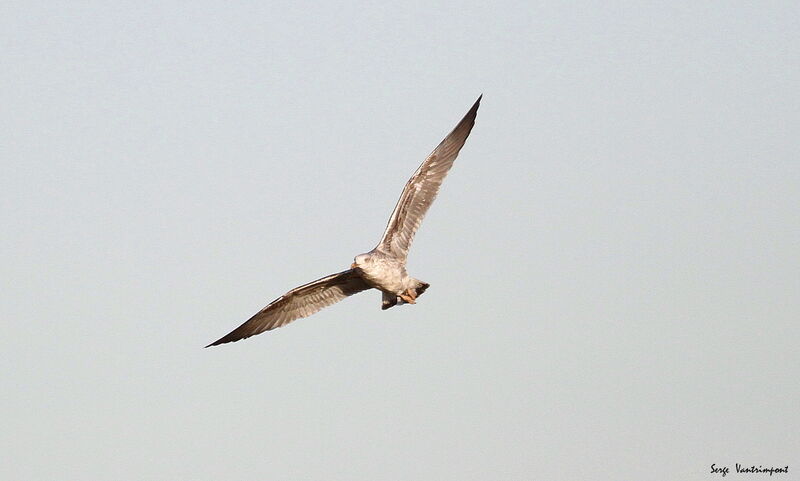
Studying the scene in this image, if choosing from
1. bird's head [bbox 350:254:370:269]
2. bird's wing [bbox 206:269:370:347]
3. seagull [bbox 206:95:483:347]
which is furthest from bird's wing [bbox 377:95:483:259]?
bird's wing [bbox 206:269:370:347]

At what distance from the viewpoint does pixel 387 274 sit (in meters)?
29.1

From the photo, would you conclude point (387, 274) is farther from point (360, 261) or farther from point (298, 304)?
point (298, 304)

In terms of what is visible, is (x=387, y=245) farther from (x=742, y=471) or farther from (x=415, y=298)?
(x=742, y=471)

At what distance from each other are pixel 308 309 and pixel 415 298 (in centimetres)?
281

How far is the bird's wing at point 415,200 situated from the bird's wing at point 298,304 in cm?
122

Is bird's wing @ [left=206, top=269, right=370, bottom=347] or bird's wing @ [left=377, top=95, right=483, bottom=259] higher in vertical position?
bird's wing @ [left=377, top=95, right=483, bottom=259]

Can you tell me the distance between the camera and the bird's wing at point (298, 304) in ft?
99.3

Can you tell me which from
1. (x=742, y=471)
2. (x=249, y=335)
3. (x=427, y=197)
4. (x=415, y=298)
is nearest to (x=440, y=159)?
(x=427, y=197)

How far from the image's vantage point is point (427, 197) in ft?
99.8

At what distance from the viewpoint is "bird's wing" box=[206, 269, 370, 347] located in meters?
30.3

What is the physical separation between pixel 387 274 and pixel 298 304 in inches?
110

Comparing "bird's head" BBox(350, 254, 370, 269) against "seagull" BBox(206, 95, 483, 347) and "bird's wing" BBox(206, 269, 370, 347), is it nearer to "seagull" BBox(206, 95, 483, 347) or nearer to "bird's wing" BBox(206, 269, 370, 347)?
"seagull" BBox(206, 95, 483, 347)

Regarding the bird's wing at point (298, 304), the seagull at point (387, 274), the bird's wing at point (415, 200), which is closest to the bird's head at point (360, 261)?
the seagull at point (387, 274)

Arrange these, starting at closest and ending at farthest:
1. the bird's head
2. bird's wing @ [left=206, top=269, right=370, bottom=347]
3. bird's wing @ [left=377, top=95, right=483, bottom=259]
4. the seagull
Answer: the bird's head, the seagull, bird's wing @ [left=377, top=95, right=483, bottom=259], bird's wing @ [left=206, top=269, right=370, bottom=347]
